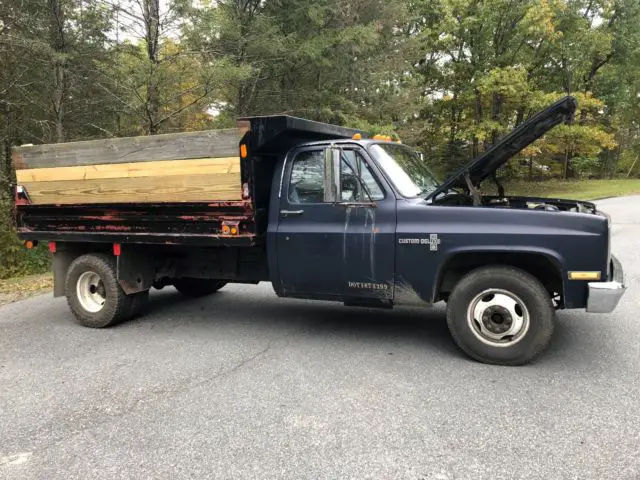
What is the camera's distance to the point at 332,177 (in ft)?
14.8

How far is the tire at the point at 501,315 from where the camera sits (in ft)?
13.1

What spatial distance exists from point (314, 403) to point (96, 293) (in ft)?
11.7

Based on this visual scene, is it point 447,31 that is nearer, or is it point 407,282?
point 407,282

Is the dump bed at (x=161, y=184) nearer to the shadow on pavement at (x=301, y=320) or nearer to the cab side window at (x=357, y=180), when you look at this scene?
the cab side window at (x=357, y=180)

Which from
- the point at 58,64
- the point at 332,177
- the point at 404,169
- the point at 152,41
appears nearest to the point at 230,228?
the point at 332,177

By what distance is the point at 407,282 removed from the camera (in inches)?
174

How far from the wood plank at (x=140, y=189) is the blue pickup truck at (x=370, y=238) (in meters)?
0.09

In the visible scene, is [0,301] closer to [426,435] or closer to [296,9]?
[426,435]

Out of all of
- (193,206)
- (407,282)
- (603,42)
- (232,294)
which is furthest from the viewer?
(603,42)

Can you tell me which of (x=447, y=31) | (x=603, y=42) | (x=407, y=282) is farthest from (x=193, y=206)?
(x=603, y=42)

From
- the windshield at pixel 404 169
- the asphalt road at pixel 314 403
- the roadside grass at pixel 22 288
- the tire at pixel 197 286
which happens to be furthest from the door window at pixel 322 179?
the roadside grass at pixel 22 288

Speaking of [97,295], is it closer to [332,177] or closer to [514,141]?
[332,177]

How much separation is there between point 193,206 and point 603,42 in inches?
1269

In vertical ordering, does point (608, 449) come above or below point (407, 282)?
below
